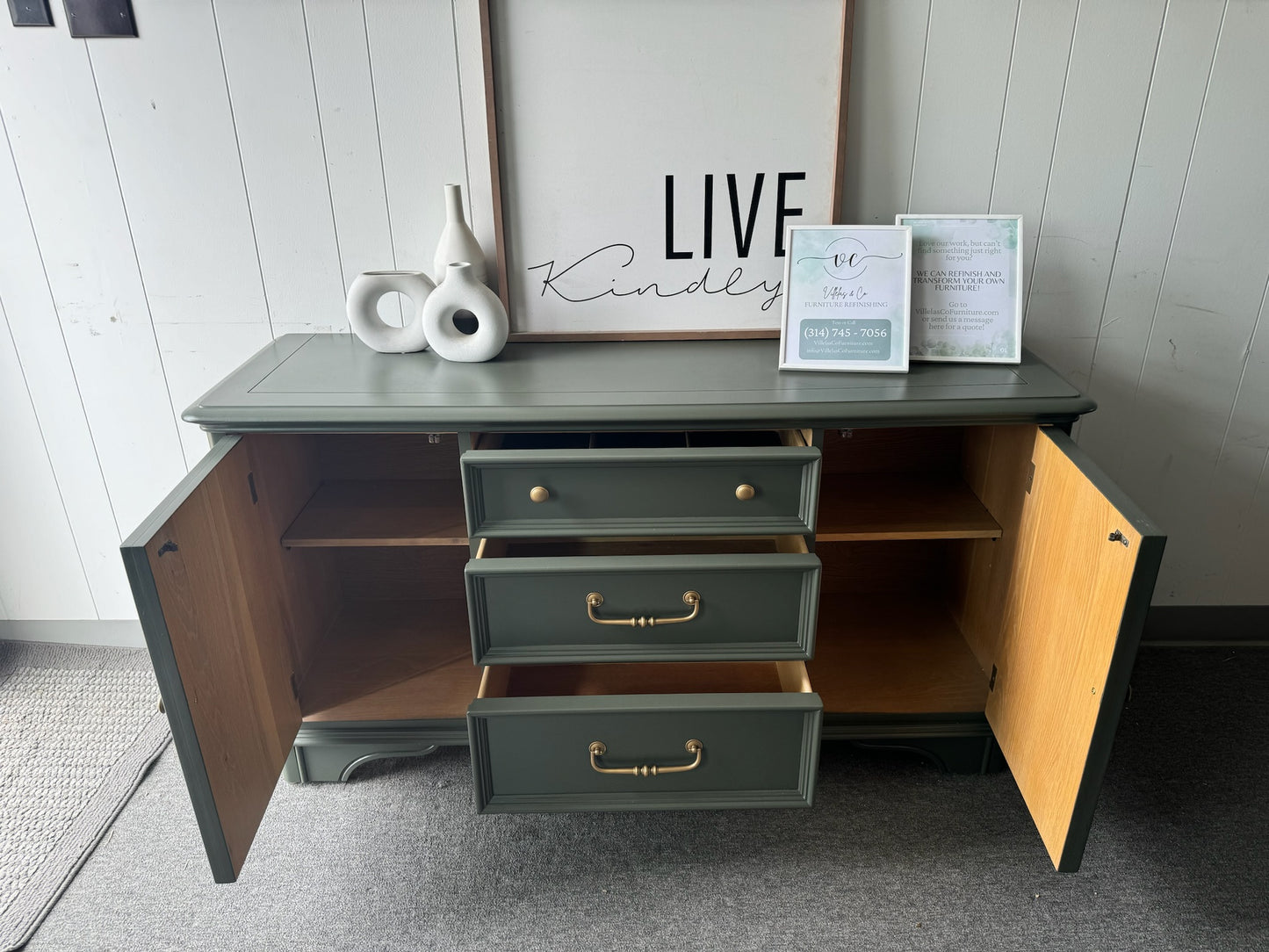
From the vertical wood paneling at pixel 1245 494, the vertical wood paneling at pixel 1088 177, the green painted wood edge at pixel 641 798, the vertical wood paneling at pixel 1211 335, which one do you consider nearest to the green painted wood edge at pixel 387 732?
the green painted wood edge at pixel 641 798

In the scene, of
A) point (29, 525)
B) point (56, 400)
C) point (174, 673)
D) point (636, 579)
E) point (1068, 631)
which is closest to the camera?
point (174, 673)

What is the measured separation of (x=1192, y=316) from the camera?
151 centimetres

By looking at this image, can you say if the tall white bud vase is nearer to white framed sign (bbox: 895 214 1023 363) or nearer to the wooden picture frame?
the wooden picture frame

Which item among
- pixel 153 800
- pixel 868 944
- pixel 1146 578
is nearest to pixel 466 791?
pixel 153 800

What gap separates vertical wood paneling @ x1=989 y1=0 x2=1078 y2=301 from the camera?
1316 millimetres

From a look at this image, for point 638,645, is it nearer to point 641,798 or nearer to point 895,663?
point 641,798

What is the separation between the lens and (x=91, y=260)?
4.81ft

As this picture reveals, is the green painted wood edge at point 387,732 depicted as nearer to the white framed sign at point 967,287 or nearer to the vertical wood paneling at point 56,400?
the vertical wood paneling at point 56,400

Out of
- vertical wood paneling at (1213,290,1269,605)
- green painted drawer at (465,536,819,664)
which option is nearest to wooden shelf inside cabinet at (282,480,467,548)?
green painted drawer at (465,536,819,664)

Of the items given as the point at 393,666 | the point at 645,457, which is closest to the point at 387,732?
the point at 393,666

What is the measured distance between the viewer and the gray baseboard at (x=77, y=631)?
1.81 meters

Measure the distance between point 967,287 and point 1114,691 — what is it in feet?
2.17

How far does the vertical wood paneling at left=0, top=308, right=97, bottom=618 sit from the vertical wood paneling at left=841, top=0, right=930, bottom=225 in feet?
5.02

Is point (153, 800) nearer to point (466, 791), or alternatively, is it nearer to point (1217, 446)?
point (466, 791)
